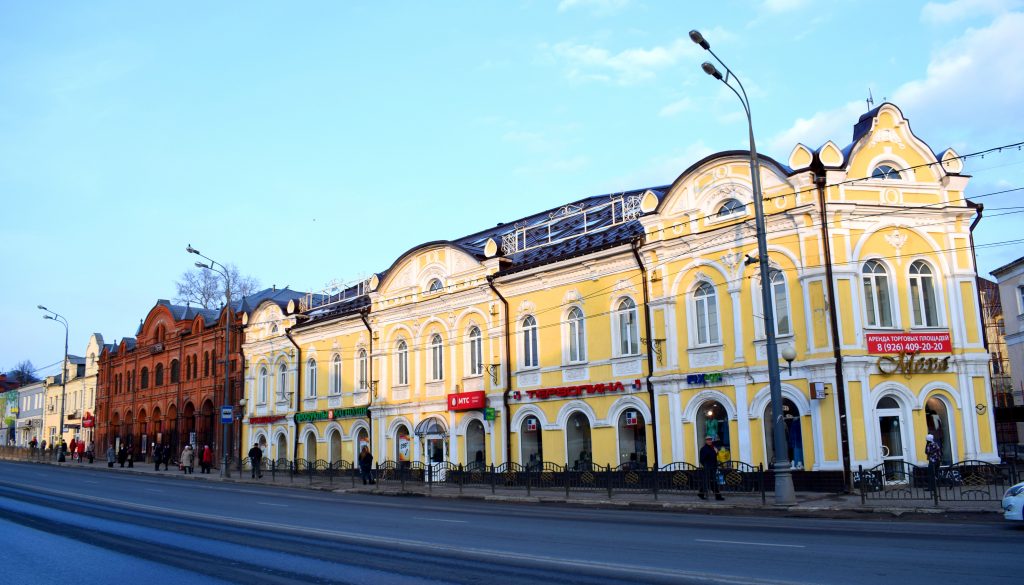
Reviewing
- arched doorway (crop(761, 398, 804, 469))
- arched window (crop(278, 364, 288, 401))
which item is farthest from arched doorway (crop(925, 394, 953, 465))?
arched window (crop(278, 364, 288, 401))

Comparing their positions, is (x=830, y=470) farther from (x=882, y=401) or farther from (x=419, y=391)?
(x=419, y=391)

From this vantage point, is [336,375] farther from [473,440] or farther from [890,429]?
[890,429]

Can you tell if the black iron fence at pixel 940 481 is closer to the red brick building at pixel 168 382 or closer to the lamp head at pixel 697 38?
the lamp head at pixel 697 38

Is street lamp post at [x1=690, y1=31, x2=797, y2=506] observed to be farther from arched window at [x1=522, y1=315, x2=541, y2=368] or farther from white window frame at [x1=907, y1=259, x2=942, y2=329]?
arched window at [x1=522, y1=315, x2=541, y2=368]

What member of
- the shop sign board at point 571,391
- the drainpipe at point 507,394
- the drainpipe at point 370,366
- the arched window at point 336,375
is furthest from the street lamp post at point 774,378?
the arched window at point 336,375

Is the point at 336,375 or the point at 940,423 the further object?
the point at 336,375

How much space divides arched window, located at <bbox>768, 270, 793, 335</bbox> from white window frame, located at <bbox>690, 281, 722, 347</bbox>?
72.6 inches

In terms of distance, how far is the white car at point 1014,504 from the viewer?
14094 millimetres

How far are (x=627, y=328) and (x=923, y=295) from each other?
30.0ft

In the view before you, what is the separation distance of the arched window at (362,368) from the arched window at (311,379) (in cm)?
433

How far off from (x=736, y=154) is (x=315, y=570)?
1925 cm

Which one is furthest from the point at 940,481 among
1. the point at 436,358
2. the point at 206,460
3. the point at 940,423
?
the point at 206,460

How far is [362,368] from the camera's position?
130 feet

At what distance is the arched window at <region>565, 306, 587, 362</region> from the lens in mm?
30156
